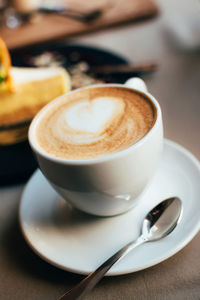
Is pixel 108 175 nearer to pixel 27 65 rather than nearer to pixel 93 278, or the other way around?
pixel 93 278

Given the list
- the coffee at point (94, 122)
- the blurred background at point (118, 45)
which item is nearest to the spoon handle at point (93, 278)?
the coffee at point (94, 122)

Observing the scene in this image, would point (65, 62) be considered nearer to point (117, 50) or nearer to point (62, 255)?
point (117, 50)

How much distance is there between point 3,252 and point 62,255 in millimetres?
131

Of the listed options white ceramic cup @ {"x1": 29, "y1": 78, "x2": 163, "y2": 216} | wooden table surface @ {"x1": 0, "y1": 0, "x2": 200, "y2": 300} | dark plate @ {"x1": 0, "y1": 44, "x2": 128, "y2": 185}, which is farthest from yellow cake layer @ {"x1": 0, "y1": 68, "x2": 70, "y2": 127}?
white ceramic cup @ {"x1": 29, "y1": 78, "x2": 163, "y2": 216}

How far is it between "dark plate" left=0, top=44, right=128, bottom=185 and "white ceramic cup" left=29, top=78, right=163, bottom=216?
0.18 m

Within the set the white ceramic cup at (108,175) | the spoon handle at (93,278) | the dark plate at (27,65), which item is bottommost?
the dark plate at (27,65)

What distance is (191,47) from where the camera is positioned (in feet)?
3.47

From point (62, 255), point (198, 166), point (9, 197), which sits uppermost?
point (198, 166)

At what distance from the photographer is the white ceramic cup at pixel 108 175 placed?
18.6 inches

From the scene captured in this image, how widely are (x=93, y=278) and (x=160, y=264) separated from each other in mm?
107

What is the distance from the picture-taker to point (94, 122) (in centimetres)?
57

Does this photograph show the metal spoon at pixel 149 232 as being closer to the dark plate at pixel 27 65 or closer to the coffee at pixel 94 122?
the coffee at pixel 94 122

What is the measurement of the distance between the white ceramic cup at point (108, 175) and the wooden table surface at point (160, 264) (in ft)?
0.37

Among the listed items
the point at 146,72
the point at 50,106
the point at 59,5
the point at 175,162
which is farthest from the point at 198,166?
the point at 59,5
